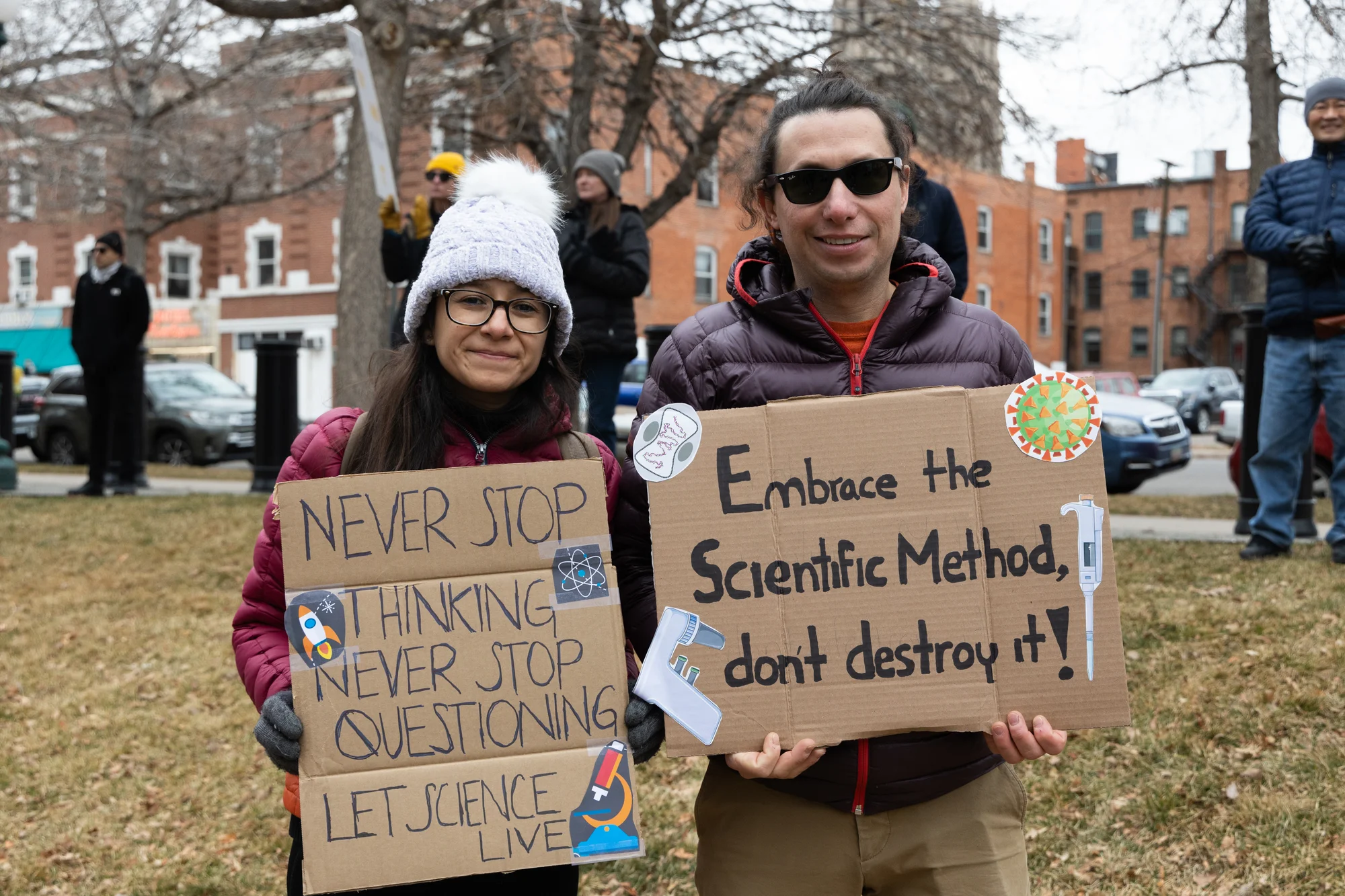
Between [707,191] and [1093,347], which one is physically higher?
[707,191]

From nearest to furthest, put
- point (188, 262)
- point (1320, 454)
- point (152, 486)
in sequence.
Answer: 1. point (1320, 454)
2. point (152, 486)
3. point (188, 262)

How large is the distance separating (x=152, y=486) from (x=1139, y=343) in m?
49.5

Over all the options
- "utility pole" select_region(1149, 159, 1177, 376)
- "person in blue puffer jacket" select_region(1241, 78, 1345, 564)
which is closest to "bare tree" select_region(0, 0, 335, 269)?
"person in blue puffer jacket" select_region(1241, 78, 1345, 564)

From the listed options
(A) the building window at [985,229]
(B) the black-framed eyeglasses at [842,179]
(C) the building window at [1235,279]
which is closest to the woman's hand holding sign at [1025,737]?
(B) the black-framed eyeglasses at [842,179]

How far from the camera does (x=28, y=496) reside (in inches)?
407

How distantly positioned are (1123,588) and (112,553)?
5.96 m

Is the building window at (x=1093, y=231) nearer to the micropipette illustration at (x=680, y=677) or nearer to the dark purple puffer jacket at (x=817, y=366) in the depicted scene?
the dark purple puffer jacket at (x=817, y=366)

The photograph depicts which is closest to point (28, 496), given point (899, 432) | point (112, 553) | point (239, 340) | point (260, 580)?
point (112, 553)

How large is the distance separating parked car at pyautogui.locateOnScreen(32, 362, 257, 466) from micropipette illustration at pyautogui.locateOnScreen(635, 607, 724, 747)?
1613 centimetres

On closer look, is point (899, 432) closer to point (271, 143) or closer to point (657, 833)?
point (657, 833)

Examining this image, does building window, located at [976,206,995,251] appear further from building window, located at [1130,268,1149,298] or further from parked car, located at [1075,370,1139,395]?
parked car, located at [1075,370,1139,395]

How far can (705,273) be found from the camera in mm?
35562

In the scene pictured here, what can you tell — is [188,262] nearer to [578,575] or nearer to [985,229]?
[985,229]

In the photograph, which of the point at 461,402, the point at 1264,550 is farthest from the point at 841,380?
the point at 1264,550
